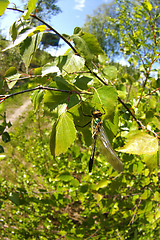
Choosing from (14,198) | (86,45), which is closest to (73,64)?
(86,45)

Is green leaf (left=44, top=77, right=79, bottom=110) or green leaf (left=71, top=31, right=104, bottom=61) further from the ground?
green leaf (left=71, top=31, right=104, bottom=61)

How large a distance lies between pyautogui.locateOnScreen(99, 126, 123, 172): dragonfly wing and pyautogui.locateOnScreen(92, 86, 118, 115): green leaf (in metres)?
0.06

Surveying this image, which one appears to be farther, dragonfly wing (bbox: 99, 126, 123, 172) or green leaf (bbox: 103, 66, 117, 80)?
green leaf (bbox: 103, 66, 117, 80)

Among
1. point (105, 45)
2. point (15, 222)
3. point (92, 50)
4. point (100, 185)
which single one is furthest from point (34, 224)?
point (105, 45)

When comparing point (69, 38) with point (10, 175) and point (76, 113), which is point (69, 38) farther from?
point (10, 175)

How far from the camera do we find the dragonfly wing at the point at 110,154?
448mm

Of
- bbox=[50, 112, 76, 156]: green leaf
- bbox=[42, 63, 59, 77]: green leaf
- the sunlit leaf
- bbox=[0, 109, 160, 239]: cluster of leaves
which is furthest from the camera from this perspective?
bbox=[0, 109, 160, 239]: cluster of leaves

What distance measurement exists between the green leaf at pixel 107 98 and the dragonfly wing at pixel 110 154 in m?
0.06

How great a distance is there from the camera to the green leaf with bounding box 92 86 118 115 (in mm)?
456

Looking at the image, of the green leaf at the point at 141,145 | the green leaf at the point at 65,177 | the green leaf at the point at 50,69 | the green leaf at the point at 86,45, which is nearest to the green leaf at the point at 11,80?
the green leaf at the point at 50,69

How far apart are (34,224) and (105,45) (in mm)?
19277

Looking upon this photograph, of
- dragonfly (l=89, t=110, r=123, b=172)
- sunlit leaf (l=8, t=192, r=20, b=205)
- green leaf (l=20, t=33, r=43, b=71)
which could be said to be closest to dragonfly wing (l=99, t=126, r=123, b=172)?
dragonfly (l=89, t=110, r=123, b=172)

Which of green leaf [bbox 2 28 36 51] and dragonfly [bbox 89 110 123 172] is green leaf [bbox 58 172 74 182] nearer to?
dragonfly [bbox 89 110 123 172]

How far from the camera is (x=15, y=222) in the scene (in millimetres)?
1589
